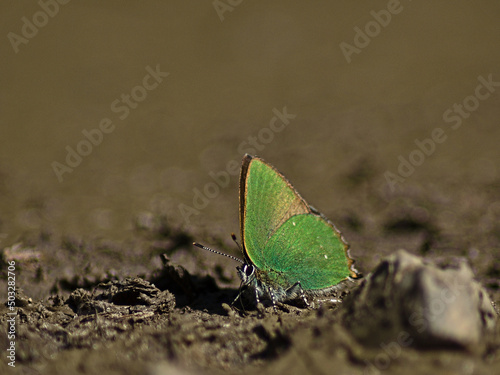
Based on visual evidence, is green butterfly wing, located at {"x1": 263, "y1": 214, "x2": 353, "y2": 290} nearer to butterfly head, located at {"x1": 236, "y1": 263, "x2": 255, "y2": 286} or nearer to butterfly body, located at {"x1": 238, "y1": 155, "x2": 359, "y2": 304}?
butterfly body, located at {"x1": 238, "y1": 155, "x2": 359, "y2": 304}

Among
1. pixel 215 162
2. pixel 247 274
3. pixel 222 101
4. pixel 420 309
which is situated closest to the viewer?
pixel 420 309

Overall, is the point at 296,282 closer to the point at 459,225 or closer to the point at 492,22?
the point at 459,225

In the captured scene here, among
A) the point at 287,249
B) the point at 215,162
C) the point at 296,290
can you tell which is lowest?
the point at 296,290

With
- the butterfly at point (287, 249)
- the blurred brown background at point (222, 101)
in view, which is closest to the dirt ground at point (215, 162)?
the blurred brown background at point (222, 101)

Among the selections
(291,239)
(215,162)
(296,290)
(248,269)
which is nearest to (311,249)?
(291,239)

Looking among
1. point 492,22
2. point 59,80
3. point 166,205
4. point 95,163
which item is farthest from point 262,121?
point 492,22

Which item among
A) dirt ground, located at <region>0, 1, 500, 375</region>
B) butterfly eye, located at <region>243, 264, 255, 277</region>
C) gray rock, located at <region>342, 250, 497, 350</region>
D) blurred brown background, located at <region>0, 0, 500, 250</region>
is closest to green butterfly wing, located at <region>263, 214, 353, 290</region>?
butterfly eye, located at <region>243, 264, 255, 277</region>

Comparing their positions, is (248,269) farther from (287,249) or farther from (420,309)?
(420,309)
